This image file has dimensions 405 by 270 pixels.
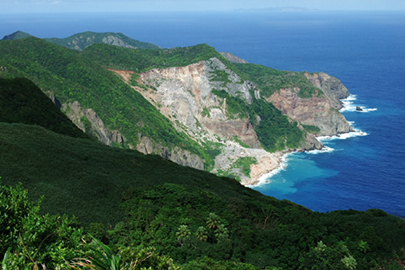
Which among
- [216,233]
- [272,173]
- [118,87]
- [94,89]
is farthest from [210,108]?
[216,233]

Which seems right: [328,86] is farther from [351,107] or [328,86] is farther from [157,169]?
[157,169]

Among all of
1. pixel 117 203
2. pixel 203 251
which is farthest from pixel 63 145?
pixel 203 251

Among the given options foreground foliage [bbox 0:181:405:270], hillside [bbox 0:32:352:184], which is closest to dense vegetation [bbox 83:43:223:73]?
hillside [bbox 0:32:352:184]

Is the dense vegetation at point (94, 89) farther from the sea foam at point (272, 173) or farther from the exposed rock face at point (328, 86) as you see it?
the exposed rock face at point (328, 86)

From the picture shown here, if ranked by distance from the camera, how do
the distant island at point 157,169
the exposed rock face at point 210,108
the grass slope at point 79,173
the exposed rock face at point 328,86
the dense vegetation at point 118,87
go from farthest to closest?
the exposed rock face at point 328,86, the exposed rock face at point 210,108, the dense vegetation at point 118,87, the grass slope at point 79,173, the distant island at point 157,169

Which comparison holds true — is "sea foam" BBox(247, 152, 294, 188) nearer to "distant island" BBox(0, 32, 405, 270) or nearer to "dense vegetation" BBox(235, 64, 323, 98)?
"distant island" BBox(0, 32, 405, 270)

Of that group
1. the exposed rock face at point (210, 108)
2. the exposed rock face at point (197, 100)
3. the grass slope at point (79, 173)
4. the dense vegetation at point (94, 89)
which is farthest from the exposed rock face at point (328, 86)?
the grass slope at point (79, 173)
